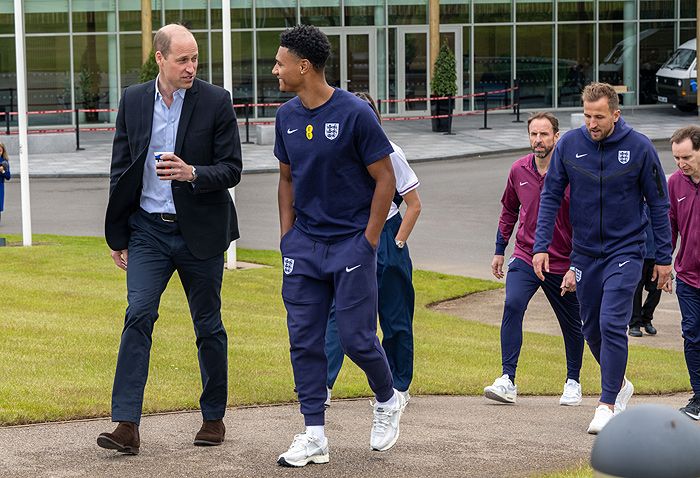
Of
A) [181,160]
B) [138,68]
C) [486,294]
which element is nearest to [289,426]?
[181,160]

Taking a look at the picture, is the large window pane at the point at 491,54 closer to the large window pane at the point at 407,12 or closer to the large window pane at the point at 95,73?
the large window pane at the point at 407,12

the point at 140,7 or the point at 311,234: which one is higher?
the point at 140,7

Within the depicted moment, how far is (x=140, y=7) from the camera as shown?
38469 mm

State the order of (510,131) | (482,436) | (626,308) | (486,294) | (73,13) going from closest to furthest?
(482,436) → (626,308) → (486,294) → (510,131) → (73,13)

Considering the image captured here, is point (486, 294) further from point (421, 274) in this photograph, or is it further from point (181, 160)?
point (181, 160)

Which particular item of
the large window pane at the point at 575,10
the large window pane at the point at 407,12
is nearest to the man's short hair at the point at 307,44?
the large window pane at the point at 407,12

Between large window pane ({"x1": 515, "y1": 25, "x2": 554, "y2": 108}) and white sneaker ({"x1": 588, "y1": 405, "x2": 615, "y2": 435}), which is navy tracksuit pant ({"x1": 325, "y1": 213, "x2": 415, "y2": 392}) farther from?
large window pane ({"x1": 515, "y1": 25, "x2": 554, "y2": 108})

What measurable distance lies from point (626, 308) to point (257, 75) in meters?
32.8

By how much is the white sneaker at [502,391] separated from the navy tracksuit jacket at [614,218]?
2.36 ft

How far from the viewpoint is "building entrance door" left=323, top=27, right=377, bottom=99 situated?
39938mm

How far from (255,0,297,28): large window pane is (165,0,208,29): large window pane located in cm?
160

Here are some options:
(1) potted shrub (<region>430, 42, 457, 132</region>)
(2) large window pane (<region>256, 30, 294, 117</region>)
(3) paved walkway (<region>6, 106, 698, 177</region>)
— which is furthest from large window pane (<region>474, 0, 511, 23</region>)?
(1) potted shrub (<region>430, 42, 457, 132</region>)

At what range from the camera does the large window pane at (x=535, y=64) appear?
41.2 m

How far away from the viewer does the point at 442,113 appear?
3525 cm
